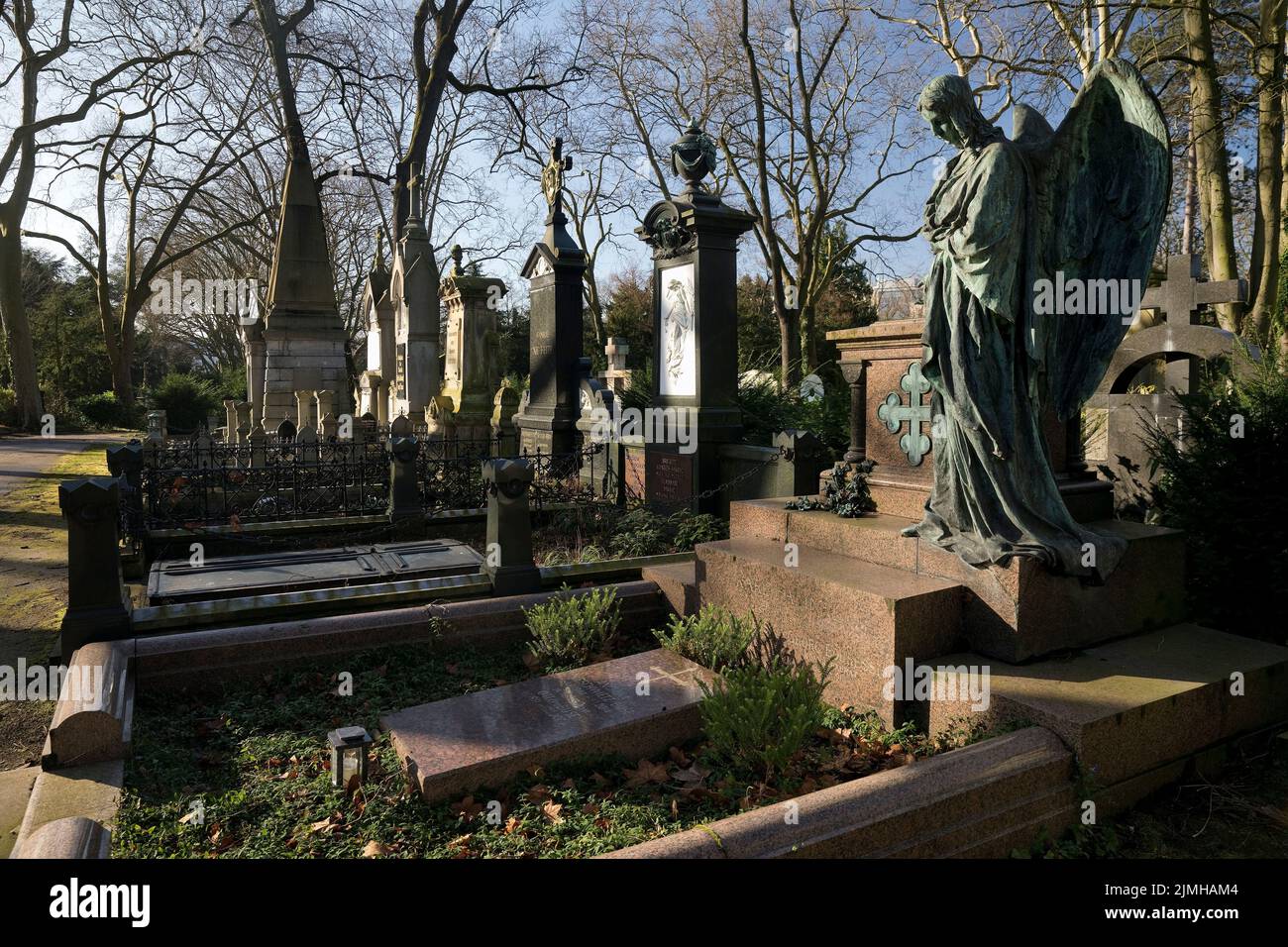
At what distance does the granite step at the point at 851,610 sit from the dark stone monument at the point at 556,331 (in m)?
7.48

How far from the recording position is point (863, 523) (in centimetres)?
566

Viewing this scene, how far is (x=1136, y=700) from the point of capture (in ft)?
12.9

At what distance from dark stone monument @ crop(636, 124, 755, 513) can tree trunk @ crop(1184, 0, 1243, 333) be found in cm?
848

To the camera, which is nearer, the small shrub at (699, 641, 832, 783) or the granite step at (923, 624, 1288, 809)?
the granite step at (923, 624, 1288, 809)

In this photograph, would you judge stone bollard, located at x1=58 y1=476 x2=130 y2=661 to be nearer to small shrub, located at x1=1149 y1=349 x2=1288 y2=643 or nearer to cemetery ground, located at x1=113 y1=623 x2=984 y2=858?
cemetery ground, located at x1=113 y1=623 x2=984 y2=858

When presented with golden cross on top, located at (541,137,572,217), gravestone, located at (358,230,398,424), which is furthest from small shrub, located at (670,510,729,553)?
gravestone, located at (358,230,398,424)

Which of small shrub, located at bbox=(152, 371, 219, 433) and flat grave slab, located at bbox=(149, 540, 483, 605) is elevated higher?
small shrub, located at bbox=(152, 371, 219, 433)

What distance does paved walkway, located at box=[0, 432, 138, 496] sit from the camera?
54.1ft

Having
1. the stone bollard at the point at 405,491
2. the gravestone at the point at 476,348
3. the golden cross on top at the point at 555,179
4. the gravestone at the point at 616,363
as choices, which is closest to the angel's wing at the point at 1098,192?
the stone bollard at the point at 405,491

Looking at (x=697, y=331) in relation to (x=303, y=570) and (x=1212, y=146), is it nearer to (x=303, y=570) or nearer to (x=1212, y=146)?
(x=303, y=570)

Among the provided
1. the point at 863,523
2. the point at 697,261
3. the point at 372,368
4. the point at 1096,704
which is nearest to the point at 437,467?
the point at 697,261

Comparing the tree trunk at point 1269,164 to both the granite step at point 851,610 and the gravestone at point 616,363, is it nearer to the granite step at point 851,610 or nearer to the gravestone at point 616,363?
the gravestone at point 616,363

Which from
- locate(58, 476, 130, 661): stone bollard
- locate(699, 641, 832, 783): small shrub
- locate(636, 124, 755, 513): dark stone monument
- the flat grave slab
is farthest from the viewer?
locate(636, 124, 755, 513): dark stone monument
